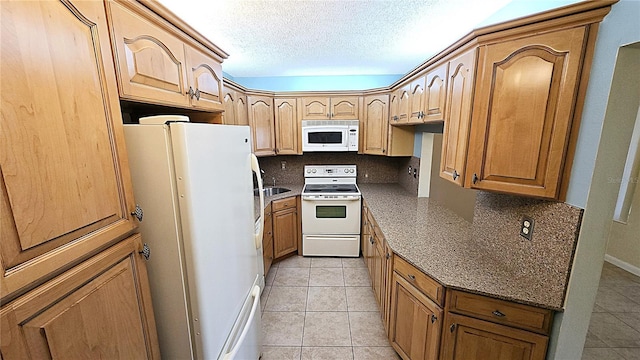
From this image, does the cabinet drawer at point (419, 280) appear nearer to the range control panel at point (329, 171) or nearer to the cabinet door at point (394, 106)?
the cabinet door at point (394, 106)

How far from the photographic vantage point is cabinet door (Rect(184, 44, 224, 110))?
1319 millimetres

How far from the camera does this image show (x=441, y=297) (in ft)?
4.34

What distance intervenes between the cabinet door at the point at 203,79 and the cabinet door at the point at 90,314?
89cm

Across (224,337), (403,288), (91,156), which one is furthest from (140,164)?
(403,288)

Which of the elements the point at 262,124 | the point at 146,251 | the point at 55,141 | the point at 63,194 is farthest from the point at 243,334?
the point at 262,124

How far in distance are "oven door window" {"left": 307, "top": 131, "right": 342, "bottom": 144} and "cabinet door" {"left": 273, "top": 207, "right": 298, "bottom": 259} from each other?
963 millimetres

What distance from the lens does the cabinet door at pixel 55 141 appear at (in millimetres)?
502

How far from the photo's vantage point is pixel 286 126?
10.6ft

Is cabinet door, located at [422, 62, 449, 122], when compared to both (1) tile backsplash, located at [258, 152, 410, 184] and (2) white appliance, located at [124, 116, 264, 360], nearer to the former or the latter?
(2) white appliance, located at [124, 116, 264, 360]

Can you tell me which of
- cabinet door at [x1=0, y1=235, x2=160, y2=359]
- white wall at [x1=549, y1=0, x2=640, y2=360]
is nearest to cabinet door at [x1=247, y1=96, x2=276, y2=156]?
cabinet door at [x1=0, y1=235, x2=160, y2=359]

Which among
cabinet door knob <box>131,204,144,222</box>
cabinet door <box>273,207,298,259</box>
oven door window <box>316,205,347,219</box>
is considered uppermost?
cabinet door knob <box>131,204,144,222</box>

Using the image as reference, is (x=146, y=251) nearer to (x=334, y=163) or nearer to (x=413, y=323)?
(x=413, y=323)

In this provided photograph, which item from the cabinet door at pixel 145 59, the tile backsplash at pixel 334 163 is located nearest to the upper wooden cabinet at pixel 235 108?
the tile backsplash at pixel 334 163

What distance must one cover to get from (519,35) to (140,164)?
1.75 metres
